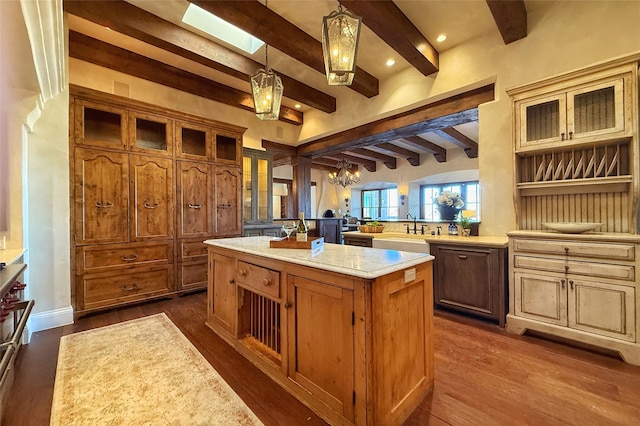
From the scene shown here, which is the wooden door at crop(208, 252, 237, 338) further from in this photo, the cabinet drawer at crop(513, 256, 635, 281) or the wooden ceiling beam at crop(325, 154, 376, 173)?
the wooden ceiling beam at crop(325, 154, 376, 173)

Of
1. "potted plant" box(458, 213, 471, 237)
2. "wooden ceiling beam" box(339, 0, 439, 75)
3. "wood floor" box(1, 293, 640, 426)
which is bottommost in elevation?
"wood floor" box(1, 293, 640, 426)

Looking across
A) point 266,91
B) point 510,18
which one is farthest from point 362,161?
point 266,91

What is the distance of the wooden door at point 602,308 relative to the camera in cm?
211

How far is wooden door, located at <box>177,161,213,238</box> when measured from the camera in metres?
3.74

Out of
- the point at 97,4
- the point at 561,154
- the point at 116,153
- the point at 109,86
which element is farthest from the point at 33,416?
the point at 561,154

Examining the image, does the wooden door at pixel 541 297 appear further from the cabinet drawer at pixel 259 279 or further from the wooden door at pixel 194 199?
the wooden door at pixel 194 199

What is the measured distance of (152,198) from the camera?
3.50 m

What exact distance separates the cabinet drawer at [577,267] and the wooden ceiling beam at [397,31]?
253cm

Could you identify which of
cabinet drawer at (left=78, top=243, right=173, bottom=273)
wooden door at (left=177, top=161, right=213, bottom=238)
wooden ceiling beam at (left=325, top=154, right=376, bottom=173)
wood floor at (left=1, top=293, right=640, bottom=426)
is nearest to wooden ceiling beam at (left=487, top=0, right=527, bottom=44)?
wood floor at (left=1, top=293, right=640, bottom=426)

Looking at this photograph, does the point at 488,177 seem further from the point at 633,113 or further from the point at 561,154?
the point at 633,113

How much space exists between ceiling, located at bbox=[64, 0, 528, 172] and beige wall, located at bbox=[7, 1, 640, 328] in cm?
20

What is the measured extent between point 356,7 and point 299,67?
5.29ft

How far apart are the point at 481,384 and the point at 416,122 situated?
339cm

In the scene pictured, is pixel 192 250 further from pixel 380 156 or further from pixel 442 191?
pixel 442 191
